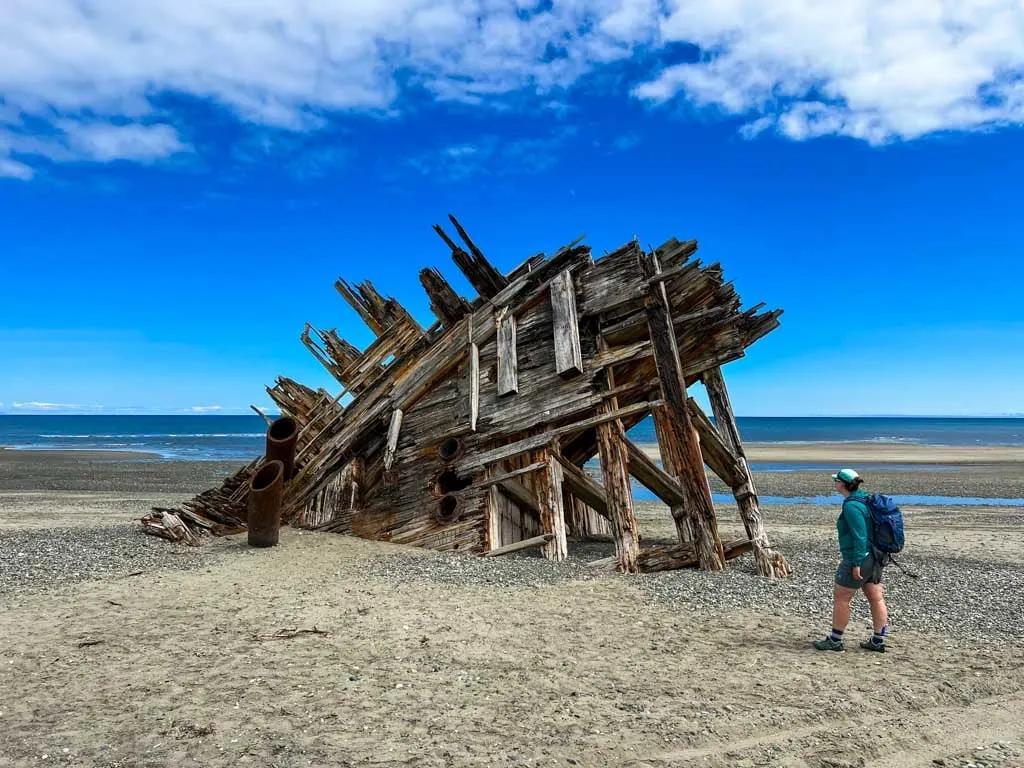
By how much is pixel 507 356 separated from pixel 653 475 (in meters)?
3.23

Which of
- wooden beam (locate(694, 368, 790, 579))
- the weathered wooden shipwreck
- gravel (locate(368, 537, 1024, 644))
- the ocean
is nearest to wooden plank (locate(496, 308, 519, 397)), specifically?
the weathered wooden shipwreck

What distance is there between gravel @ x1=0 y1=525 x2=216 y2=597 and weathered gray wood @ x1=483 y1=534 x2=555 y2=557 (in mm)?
4530

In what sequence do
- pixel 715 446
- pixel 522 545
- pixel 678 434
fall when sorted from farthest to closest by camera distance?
pixel 715 446
pixel 522 545
pixel 678 434

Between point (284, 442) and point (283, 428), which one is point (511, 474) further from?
point (283, 428)

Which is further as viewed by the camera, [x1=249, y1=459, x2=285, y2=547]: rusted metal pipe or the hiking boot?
[x1=249, y1=459, x2=285, y2=547]: rusted metal pipe

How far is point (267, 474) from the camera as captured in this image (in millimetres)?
12570

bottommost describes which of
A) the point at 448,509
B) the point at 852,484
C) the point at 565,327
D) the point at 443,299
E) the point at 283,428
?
the point at 448,509

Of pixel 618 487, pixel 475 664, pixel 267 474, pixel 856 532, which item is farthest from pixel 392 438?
pixel 856 532

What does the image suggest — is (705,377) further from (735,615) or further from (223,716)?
(223,716)

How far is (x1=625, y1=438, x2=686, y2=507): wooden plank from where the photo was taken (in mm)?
11852

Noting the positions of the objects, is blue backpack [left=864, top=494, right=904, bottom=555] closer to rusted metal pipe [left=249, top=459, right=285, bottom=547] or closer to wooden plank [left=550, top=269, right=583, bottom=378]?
wooden plank [left=550, top=269, right=583, bottom=378]

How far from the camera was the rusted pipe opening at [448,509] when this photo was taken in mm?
12141

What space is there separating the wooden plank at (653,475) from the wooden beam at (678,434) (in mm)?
331

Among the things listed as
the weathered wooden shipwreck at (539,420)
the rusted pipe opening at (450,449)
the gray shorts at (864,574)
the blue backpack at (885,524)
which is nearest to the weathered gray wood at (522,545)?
the weathered wooden shipwreck at (539,420)
